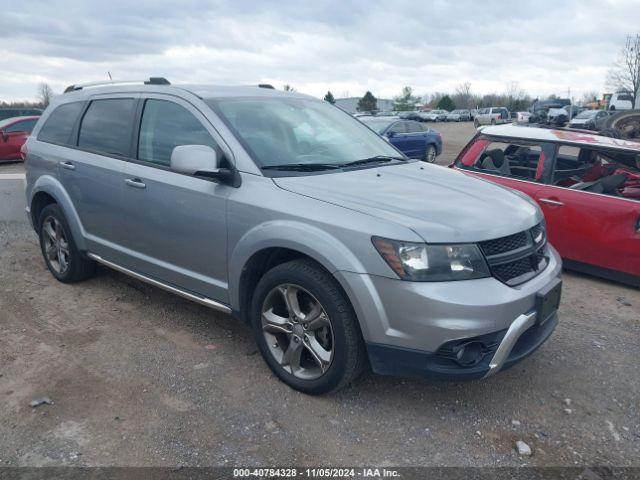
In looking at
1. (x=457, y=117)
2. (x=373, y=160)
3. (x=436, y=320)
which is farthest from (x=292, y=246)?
(x=457, y=117)

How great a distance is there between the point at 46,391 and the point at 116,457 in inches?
35.9

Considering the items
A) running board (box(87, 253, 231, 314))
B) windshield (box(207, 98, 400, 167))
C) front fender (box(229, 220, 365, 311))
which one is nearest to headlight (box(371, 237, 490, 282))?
front fender (box(229, 220, 365, 311))

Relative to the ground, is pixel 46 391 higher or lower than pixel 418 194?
lower

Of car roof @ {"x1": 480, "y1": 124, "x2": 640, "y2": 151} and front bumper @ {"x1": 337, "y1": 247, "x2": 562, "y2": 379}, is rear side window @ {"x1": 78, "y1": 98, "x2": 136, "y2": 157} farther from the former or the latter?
car roof @ {"x1": 480, "y1": 124, "x2": 640, "y2": 151}

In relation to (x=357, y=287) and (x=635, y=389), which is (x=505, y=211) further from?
(x=635, y=389)

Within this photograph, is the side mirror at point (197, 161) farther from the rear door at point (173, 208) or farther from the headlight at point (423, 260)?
the headlight at point (423, 260)

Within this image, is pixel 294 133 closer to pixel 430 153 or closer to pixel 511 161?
pixel 511 161

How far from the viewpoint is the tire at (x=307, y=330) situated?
2.92 meters

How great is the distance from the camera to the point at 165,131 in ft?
12.9

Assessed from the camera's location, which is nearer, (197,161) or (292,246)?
(292,246)

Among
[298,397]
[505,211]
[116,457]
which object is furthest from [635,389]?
[116,457]

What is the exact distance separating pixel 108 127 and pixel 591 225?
177 inches

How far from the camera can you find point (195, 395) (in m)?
3.28

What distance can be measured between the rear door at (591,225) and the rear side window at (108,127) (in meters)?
4.02
